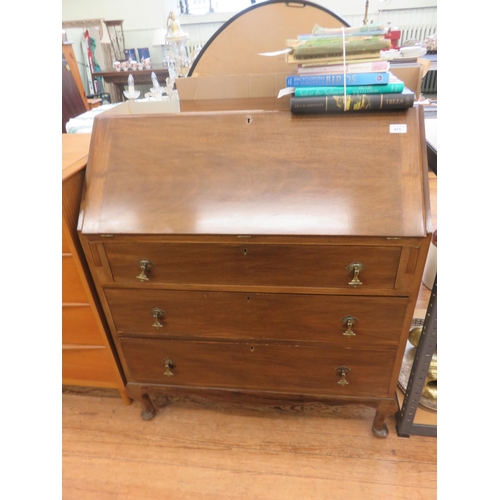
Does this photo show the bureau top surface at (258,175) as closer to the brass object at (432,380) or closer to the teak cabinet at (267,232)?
the teak cabinet at (267,232)

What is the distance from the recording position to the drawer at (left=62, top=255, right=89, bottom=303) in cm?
101

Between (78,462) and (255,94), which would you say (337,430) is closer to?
(78,462)

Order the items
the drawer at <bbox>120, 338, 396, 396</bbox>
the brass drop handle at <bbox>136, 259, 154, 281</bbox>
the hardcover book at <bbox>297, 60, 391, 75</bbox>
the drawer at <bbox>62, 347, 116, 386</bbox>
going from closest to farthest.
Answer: the hardcover book at <bbox>297, 60, 391, 75</bbox> < the brass drop handle at <bbox>136, 259, 154, 281</bbox> < the drawer at <bbox>120, 338, 396, 396</bbox> < the drawer at <bbox>62, 347, 116, 386</bbox>

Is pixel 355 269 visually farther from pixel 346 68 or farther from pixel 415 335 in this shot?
pixel 415 335

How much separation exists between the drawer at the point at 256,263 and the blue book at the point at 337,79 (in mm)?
398

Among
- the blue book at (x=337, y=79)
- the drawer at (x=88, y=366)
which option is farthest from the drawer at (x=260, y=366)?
the blue book at (x=337, y=79)

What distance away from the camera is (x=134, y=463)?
3.97 ft

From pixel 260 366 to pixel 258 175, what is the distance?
1.97 feet

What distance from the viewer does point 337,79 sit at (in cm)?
85

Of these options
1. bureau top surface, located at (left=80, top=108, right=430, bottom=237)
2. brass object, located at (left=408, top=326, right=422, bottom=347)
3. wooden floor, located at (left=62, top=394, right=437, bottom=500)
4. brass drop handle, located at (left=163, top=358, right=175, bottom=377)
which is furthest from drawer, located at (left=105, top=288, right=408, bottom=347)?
wooden floor, located at (left=62, top=394, right=437, bottom=500)

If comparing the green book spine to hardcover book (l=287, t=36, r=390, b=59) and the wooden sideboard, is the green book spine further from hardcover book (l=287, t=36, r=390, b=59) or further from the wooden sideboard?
the wooden sideboard

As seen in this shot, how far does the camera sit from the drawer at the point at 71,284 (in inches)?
39.9

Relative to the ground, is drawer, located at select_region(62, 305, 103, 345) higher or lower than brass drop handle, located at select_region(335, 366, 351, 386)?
higher

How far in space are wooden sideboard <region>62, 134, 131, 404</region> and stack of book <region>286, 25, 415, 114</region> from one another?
2.06 feet
